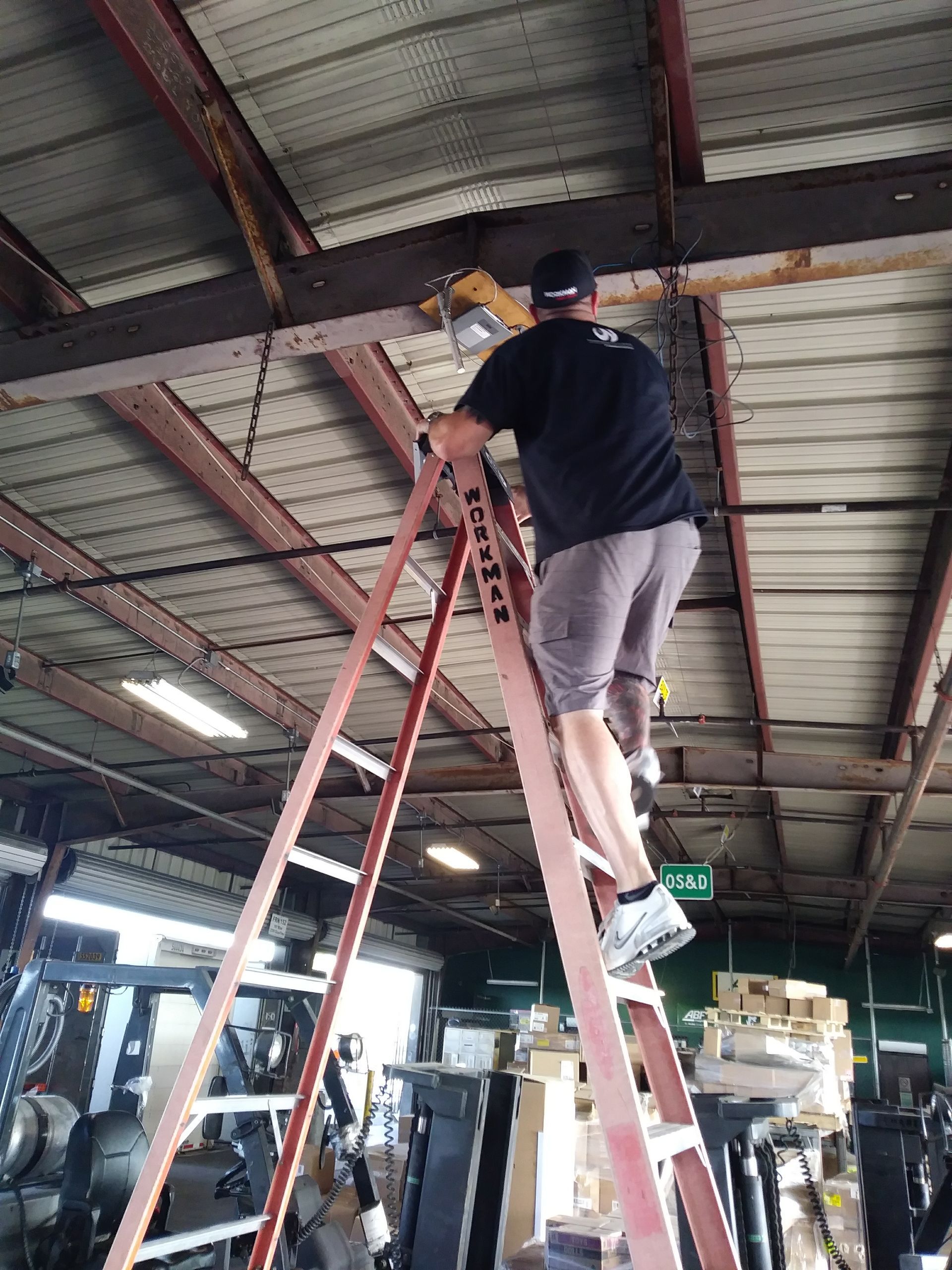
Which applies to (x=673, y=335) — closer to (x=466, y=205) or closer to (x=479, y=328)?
(x=479, y=328)

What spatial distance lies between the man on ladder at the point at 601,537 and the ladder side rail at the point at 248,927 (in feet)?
1.67

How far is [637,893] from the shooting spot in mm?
2021

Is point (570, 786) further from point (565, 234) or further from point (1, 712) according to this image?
point (1, 712)

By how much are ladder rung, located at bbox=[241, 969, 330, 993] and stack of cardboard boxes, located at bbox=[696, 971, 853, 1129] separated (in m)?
4.79

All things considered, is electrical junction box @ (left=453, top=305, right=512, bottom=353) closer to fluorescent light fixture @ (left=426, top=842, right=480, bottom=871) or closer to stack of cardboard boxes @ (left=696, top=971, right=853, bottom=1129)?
stack of cardboard boxes @ (left=696, top=971, right=853, bottom=1129)

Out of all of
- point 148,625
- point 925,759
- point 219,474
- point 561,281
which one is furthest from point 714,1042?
point 561,281

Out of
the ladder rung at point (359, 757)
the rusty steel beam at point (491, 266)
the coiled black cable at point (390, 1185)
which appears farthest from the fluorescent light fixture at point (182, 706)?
the ladder rung at point (359, 757)

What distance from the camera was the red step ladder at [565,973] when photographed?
5.58ft

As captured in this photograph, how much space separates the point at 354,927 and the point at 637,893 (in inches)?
48.5

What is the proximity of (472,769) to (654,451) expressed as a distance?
8.15m

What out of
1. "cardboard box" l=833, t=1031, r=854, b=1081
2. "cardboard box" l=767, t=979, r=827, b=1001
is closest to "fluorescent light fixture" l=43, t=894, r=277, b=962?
"cardboard box" l=767, t=979, r=827, b=1001

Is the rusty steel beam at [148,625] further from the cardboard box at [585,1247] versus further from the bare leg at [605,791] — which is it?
the bare leg at [605,791]

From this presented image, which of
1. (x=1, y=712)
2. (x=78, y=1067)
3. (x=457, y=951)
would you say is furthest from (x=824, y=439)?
(x=457, y=951)

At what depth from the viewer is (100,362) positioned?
449cm
